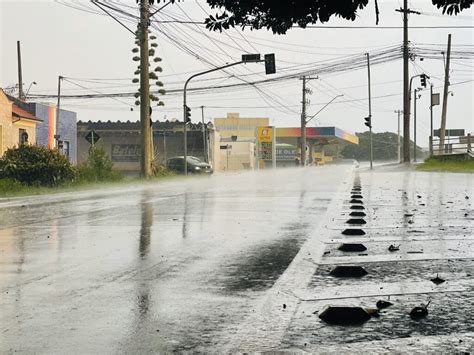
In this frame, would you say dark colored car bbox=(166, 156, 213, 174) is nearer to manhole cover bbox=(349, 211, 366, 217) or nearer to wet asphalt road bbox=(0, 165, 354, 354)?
wet asphalt road bbox=(0, 165, 354, 354)

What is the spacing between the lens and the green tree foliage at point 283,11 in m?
5.66

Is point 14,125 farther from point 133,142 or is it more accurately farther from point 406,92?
point 133,142

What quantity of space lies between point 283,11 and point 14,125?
3452cm

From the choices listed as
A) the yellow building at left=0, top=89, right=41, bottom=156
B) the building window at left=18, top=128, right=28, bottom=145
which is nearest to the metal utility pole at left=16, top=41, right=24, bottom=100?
the yellow building at left=0, top=89, right=41, bottom=156

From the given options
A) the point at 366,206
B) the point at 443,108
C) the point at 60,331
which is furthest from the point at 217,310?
the point at 443,108

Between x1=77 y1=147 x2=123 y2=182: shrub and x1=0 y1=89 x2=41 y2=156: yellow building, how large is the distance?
404 cm

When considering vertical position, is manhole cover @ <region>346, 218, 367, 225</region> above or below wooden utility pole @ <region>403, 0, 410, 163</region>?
below

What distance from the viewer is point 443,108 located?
178 feet

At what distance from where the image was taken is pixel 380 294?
5.81m

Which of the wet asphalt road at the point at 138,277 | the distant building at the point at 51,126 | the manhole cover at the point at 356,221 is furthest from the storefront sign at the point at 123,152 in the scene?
the manhole cover at the point at 356,221

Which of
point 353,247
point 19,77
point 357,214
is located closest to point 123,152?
point 19,77

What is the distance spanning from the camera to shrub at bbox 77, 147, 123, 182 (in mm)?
31938

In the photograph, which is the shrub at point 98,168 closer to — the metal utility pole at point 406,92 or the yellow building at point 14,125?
the yellow building at point 14,125

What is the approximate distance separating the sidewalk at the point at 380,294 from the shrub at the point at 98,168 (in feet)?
73.6
